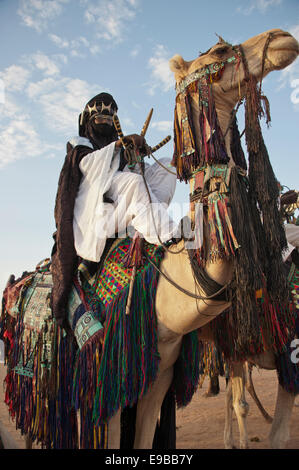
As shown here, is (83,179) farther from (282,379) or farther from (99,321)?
(282,379)

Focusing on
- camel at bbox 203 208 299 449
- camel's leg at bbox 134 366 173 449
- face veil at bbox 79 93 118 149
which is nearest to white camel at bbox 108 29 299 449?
camel's leg at bbox 134 366 173 449

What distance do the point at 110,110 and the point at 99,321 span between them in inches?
85.7

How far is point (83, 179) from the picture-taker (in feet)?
12.5

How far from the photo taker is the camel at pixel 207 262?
2.94 metres

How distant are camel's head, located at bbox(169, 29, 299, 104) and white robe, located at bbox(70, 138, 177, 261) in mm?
912

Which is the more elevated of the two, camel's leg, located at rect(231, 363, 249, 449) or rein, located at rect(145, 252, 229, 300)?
rein, located at rect(145, 252, 229, 300)

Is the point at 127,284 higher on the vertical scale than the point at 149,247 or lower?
lower

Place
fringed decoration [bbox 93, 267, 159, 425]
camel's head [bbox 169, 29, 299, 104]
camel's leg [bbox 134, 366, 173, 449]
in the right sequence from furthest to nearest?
camel's leg [bbox 134, 366, 173, 449]
fringed decoration [bbox 93, 267, 159, 425]
camel's head [bbox 169, 29, 299, 104]

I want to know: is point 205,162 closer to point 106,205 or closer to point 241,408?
point 106,205

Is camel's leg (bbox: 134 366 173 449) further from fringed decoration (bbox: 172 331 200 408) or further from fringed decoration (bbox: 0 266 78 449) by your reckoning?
fringed decoration (bbox: 0 266 78 449)

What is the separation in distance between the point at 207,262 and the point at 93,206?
117cm

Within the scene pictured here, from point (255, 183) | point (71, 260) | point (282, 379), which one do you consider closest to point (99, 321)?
point (71, 260)

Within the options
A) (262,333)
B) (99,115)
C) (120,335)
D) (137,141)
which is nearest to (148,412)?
(120,335)

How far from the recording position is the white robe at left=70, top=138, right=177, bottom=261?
334cm
